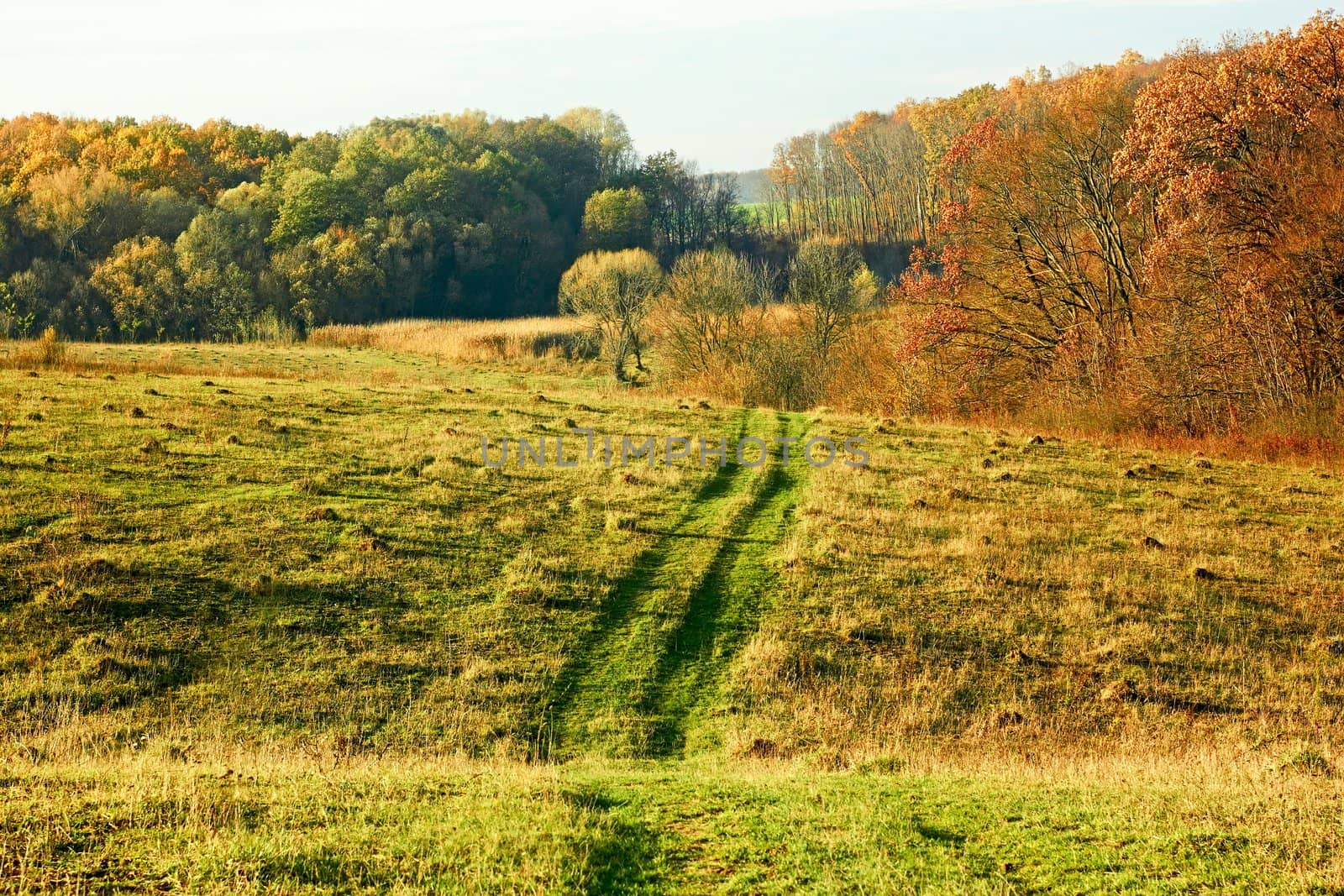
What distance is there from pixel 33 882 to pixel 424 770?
11.5 ft

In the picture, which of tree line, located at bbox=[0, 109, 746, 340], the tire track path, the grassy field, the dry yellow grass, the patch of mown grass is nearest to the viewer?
the patch of mown grass

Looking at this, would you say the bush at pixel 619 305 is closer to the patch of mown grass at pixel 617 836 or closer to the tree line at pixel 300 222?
the tree line at pixel 300 222

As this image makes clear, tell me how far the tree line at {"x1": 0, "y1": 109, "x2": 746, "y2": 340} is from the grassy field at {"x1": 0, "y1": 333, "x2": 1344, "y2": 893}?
3810cm

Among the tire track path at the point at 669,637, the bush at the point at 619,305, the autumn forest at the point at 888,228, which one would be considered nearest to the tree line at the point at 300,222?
the autumn forest at the point at 888,228

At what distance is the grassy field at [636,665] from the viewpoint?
22.3 feet

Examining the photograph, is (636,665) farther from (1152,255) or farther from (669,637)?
(1152,255)

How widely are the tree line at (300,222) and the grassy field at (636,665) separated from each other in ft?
125

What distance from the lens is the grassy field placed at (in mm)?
6805

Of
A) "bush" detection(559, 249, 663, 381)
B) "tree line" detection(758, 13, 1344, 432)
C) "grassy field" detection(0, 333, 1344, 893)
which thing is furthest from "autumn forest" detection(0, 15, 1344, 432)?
"bush" detection(559, 249, 663, 381)

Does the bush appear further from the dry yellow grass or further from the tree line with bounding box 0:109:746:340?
the tree line with bounding box 0:109:746:340

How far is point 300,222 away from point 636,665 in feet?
229

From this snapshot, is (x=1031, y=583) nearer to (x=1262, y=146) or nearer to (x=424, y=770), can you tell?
(x=424, y=770)

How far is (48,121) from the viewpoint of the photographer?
84750mm

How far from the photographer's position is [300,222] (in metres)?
74.1
